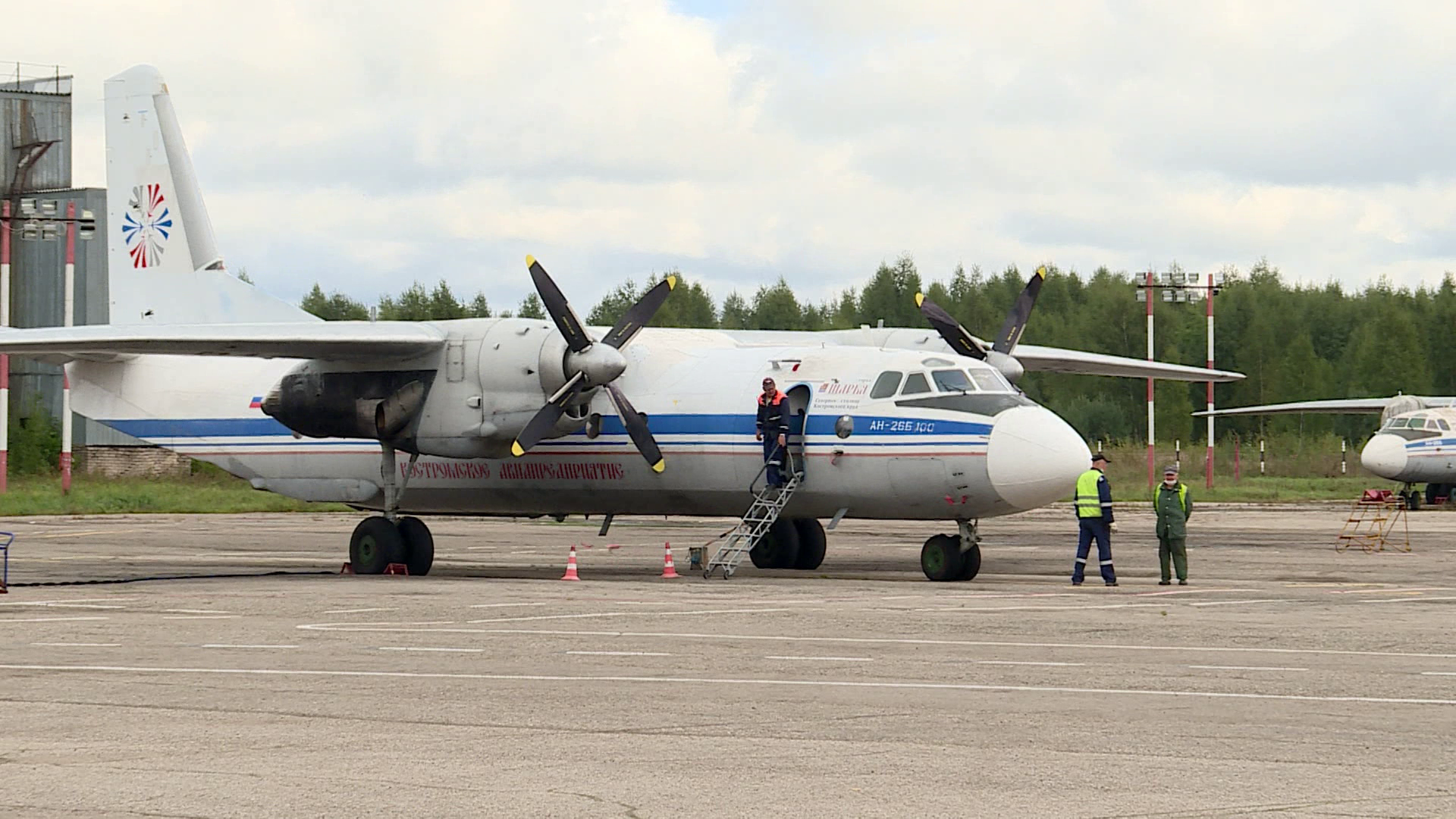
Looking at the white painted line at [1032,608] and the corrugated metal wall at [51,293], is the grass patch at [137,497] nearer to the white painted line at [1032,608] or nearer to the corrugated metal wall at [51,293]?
the corrugated metal wall at [51,293]

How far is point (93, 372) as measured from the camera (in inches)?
1086

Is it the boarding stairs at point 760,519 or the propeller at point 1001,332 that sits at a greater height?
the propeller at point 1001,332

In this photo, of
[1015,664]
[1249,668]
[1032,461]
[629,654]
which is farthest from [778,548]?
[1249,668]

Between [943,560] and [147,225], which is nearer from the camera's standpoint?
[943,560]

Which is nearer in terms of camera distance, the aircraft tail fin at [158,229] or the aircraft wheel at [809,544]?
the aircraft wheel at [809,544]

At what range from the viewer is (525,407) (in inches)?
897

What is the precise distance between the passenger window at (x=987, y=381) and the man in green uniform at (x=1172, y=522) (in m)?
2.27

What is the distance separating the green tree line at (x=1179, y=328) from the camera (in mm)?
79500

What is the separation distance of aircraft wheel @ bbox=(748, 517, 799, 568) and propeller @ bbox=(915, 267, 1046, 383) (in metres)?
3.68

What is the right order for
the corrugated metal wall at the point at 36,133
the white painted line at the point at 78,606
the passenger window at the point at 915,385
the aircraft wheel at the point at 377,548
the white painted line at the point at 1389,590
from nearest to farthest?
the white painted line at the point at 78,606 < the white painted line at the point at 1389,590 < the passenger window at the point at 915,385 < the aircraft wheel at the point at 377,548 < the corrugated metal wall at the point at 36,133

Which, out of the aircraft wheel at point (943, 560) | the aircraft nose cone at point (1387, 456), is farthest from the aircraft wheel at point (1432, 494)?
the aircraft wheel at point (943, 560)

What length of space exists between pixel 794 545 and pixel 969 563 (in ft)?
13.9

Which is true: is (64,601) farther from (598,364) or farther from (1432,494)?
(1432,494)

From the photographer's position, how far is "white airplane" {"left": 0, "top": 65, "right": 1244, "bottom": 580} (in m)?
21.5
